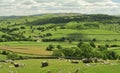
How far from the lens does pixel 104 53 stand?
13788 centimetres

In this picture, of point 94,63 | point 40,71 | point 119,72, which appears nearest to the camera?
point 119,72

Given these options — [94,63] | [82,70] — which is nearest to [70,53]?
[94,63]

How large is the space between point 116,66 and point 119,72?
4489 millimetres

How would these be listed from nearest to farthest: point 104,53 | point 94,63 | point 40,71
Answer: point 40,71 < point 94,63 < point 104,53

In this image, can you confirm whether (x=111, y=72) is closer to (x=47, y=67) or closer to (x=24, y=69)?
(x=47, y=67)

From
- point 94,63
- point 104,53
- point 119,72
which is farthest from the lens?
point 104,53

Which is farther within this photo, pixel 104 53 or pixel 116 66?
pixel 104 53

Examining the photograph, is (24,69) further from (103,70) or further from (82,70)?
(103,70)

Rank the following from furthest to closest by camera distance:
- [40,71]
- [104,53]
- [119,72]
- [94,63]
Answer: [104,53] → [94,63] → [40,71] → [119,72]

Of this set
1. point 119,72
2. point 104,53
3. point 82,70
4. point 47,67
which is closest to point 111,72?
point 119,72

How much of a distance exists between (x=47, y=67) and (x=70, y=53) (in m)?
72.2

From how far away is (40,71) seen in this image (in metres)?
66.1

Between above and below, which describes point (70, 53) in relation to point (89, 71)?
below

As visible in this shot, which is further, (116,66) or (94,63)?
(94,63)
